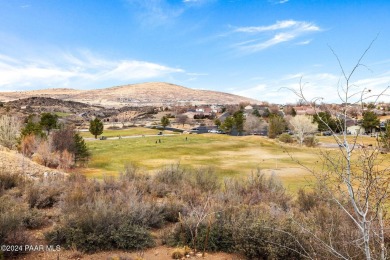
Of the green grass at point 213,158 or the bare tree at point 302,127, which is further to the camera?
the bare tree at point 302,127

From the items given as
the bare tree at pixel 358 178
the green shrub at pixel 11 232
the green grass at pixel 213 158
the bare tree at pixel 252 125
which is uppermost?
the bare tree at pixel 358 178

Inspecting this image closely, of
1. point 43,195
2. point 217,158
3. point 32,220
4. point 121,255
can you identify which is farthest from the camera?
point 217,158

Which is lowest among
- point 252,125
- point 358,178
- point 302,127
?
point 252,125

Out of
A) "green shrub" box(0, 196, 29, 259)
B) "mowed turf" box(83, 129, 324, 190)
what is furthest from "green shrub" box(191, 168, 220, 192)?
"mowed turf" box(83, 129, 324, 190)

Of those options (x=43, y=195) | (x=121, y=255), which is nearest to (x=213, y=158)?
(x=43, y=195)

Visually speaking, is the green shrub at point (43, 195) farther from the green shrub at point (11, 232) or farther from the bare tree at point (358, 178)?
the bare tree at point (358, 178)

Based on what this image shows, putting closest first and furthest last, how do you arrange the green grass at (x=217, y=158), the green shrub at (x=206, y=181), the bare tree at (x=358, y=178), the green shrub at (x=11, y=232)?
the bare tree at (x=358, y=178) → the green shrub at (x=11, y=232) → the green shrub at (x=206, y=181) → the green grass at (x=217, y=158)

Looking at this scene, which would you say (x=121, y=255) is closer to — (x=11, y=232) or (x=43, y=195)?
(x=11, y=232)

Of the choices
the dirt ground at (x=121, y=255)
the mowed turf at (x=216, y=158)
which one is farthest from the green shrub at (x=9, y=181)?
the mowed turf at (x=216, y=158)

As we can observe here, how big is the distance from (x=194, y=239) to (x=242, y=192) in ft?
19.5

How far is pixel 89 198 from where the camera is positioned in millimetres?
11391

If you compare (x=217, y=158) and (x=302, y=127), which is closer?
(x=217, y=158)

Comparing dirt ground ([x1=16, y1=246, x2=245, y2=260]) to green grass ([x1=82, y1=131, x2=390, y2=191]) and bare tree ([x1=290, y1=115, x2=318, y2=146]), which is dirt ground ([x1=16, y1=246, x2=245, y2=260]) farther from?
bare tree ([x1=290, y1=115, x2=318, y2=146])

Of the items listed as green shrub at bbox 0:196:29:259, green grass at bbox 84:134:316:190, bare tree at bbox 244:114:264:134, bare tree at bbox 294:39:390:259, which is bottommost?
green grass at bbox 84:134:316:190
